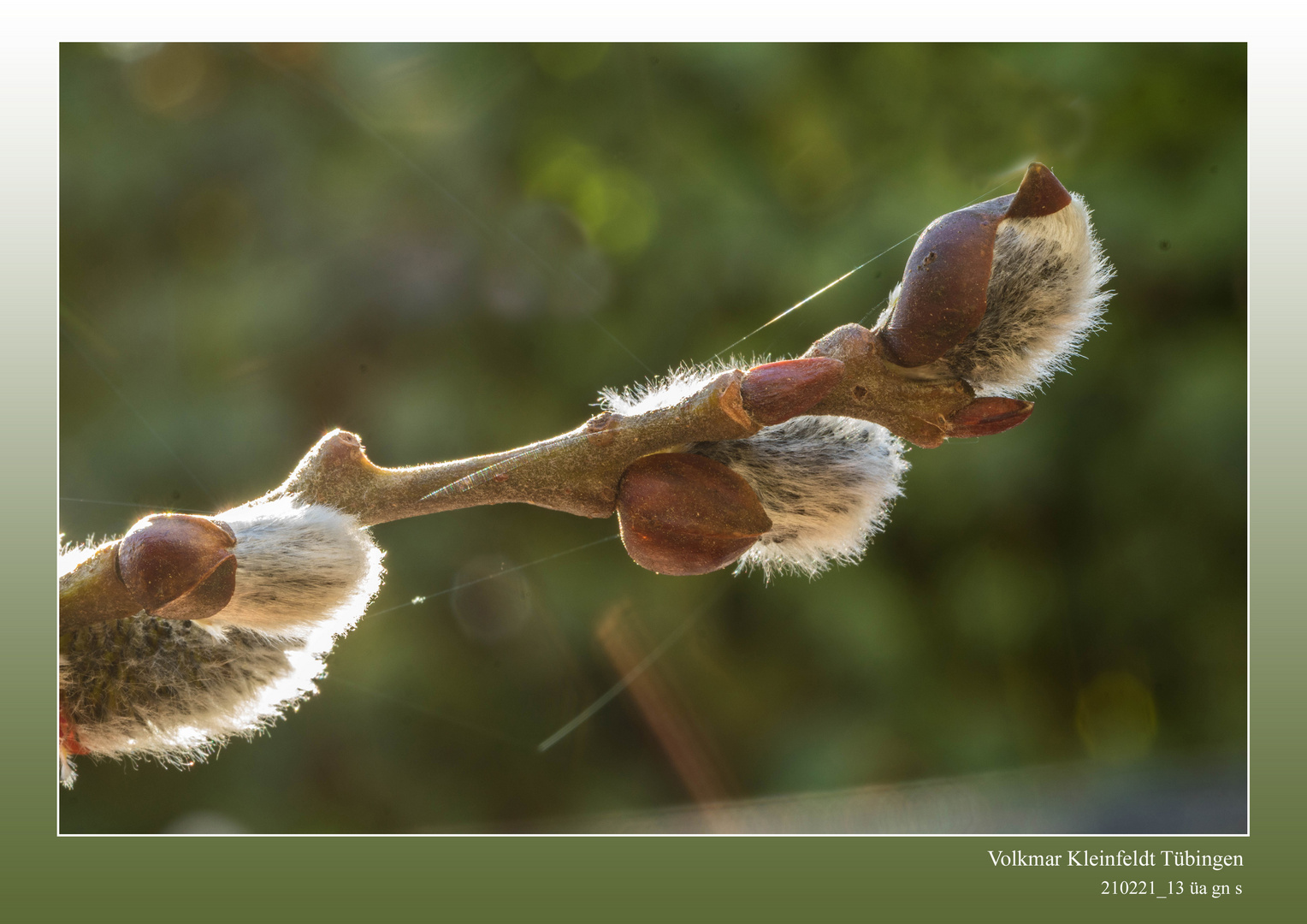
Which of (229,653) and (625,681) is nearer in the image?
(229,653)

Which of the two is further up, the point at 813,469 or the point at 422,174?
the point at 422,174

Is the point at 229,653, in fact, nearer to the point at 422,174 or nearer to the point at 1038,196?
the point at 1038,196

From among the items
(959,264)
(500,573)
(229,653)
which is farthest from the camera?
(500,573)

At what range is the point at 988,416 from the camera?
506mm

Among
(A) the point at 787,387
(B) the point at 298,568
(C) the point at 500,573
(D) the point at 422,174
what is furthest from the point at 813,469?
(D) the point at 422,174

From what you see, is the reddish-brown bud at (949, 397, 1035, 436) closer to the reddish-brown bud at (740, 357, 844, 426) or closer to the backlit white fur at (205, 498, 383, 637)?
the reddish-brown bud at (740, 357, 844, 426)

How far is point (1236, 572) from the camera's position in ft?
6.77

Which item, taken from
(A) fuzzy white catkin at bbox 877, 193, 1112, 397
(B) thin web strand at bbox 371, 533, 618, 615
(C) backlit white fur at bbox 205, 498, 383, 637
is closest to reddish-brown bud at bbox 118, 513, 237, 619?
(C) backlit white fur at bbox 205, 498, 383, 637

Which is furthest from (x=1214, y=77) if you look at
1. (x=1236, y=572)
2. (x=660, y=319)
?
(x=660, y=319)

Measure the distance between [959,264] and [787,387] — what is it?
105 millimetres

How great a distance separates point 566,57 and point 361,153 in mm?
584

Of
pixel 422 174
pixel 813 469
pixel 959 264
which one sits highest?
pixel 422 174

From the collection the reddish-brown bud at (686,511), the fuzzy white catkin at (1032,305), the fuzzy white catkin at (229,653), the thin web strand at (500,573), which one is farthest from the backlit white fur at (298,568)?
the thin web strand at (500,573)

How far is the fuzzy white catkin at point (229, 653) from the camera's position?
526mm
